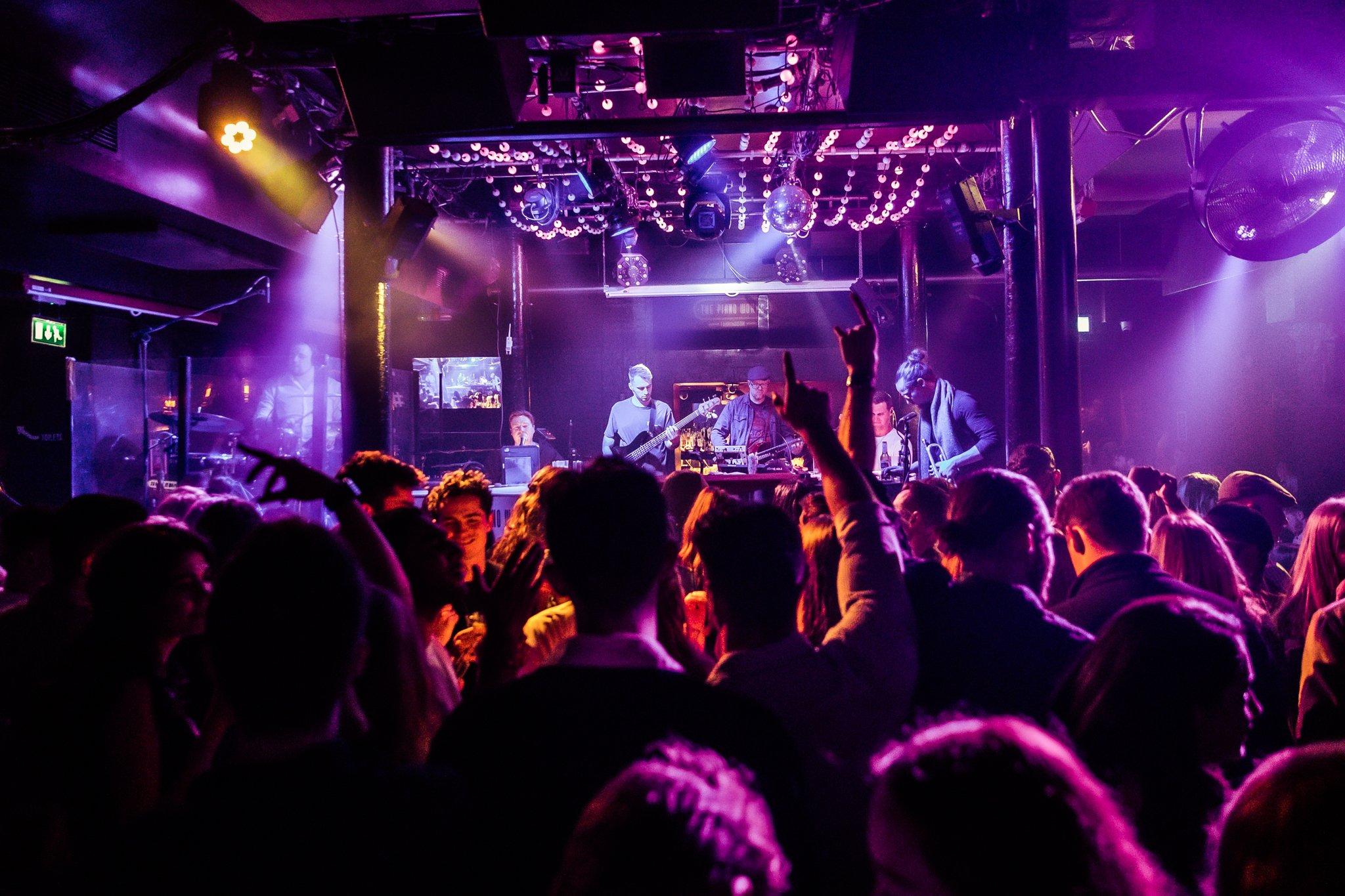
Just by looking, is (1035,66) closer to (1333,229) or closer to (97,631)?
(1333,229)

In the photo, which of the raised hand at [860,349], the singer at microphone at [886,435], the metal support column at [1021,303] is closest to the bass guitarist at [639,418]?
the singer at microphone at [886,435]

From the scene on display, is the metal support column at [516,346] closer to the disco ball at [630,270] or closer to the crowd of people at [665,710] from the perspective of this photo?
the disco ball at [630,270]

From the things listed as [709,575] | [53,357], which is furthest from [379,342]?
[53,357]

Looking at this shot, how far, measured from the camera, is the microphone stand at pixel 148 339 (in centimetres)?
707

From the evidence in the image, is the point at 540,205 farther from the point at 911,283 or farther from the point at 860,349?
the point at 860,349

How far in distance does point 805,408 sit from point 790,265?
28.0ft

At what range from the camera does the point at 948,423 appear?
21.9 feet

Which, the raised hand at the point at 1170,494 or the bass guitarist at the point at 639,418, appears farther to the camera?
the bass guitarist at the point at 639,418

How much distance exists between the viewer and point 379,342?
4.83 m

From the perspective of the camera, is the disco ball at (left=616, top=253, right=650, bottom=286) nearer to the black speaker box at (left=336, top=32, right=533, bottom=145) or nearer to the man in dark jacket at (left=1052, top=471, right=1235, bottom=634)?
the black speaker box at (left=336, top=32, right=533, bottom=145)

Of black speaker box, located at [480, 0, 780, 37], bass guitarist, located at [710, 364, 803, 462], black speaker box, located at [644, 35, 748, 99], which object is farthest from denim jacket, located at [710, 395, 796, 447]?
black speaker box, located at [480, 0, 780, 37]

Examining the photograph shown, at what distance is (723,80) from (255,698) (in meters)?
3.81

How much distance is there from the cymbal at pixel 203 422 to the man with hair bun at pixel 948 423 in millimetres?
5958

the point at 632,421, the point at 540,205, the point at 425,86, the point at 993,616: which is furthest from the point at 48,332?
the point at 993,616
